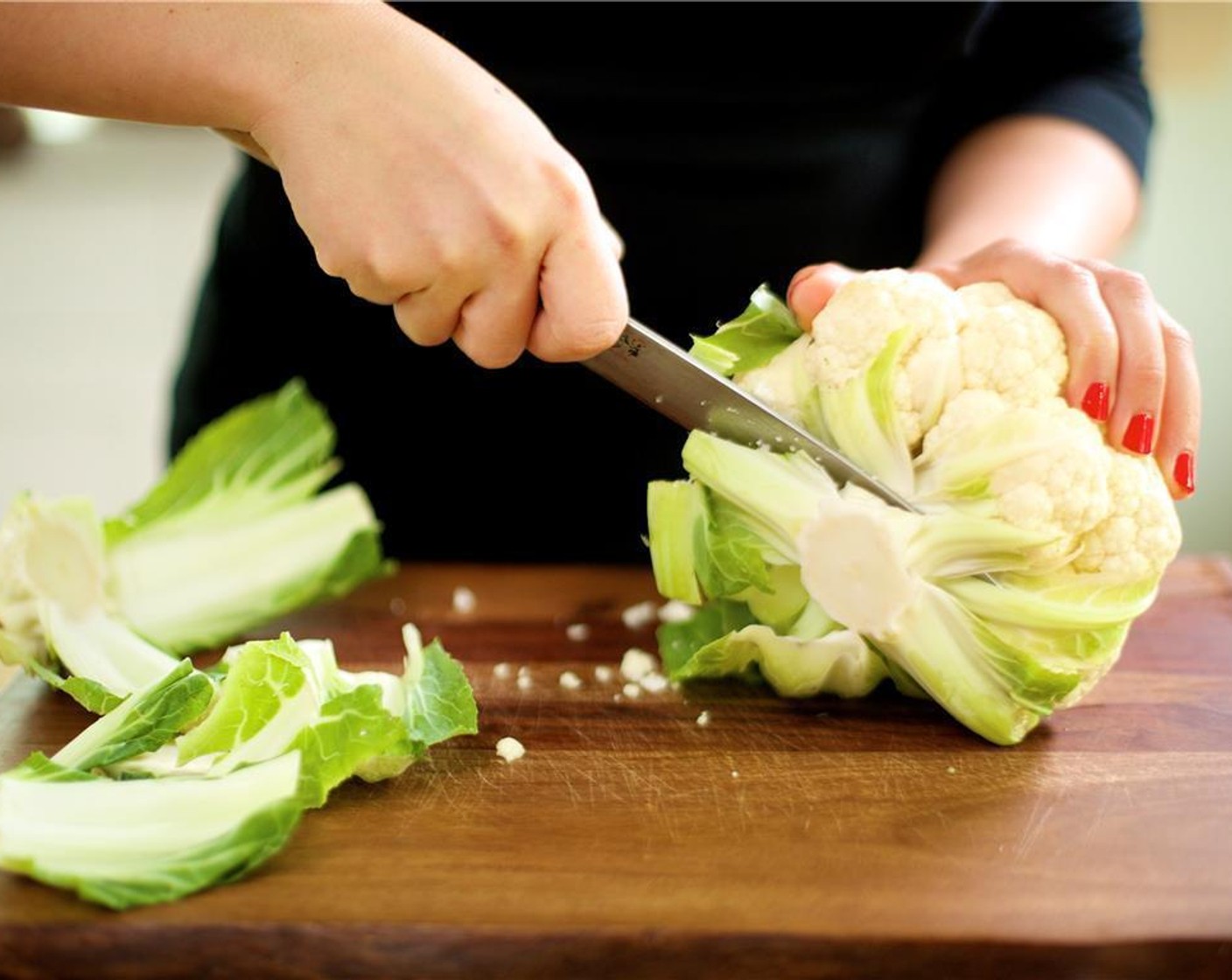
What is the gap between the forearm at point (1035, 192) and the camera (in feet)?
4.43

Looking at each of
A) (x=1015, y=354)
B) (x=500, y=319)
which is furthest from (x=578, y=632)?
(x=1015, y=354)

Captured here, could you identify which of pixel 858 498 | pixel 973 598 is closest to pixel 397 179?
pixel 858 498

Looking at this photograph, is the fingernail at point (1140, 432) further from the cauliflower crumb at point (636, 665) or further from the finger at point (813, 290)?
the cauliflower crumb at point (636, 665)

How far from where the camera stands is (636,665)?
1175mm

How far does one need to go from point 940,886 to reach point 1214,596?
2.26ft

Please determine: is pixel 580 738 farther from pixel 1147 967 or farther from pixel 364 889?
pixel 1147 967

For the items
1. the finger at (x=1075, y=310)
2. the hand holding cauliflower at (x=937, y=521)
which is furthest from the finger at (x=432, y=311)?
the finger at (x=1075, y=310)

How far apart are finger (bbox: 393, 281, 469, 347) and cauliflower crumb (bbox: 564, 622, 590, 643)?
358 millimetres

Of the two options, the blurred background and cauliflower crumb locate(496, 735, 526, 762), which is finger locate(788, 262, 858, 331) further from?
the blurred background

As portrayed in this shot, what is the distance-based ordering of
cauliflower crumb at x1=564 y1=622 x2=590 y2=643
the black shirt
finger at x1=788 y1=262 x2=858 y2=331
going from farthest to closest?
the black shirt
cauliflower crumb at x1=564 y1=622 x2=590 y2=643
finger at x1=788 y1=262 x2=858 y2=331

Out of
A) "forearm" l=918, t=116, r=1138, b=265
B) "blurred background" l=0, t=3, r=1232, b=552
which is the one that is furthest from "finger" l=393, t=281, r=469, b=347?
"blurred background" l=0, t=3, r=1232, b=552

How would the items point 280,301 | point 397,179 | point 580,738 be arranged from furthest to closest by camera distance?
point 280,301, point 580,738, point 397,179

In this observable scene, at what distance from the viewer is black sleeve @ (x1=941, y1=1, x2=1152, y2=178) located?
1.50 m

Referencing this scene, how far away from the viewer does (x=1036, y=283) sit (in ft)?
3.57
